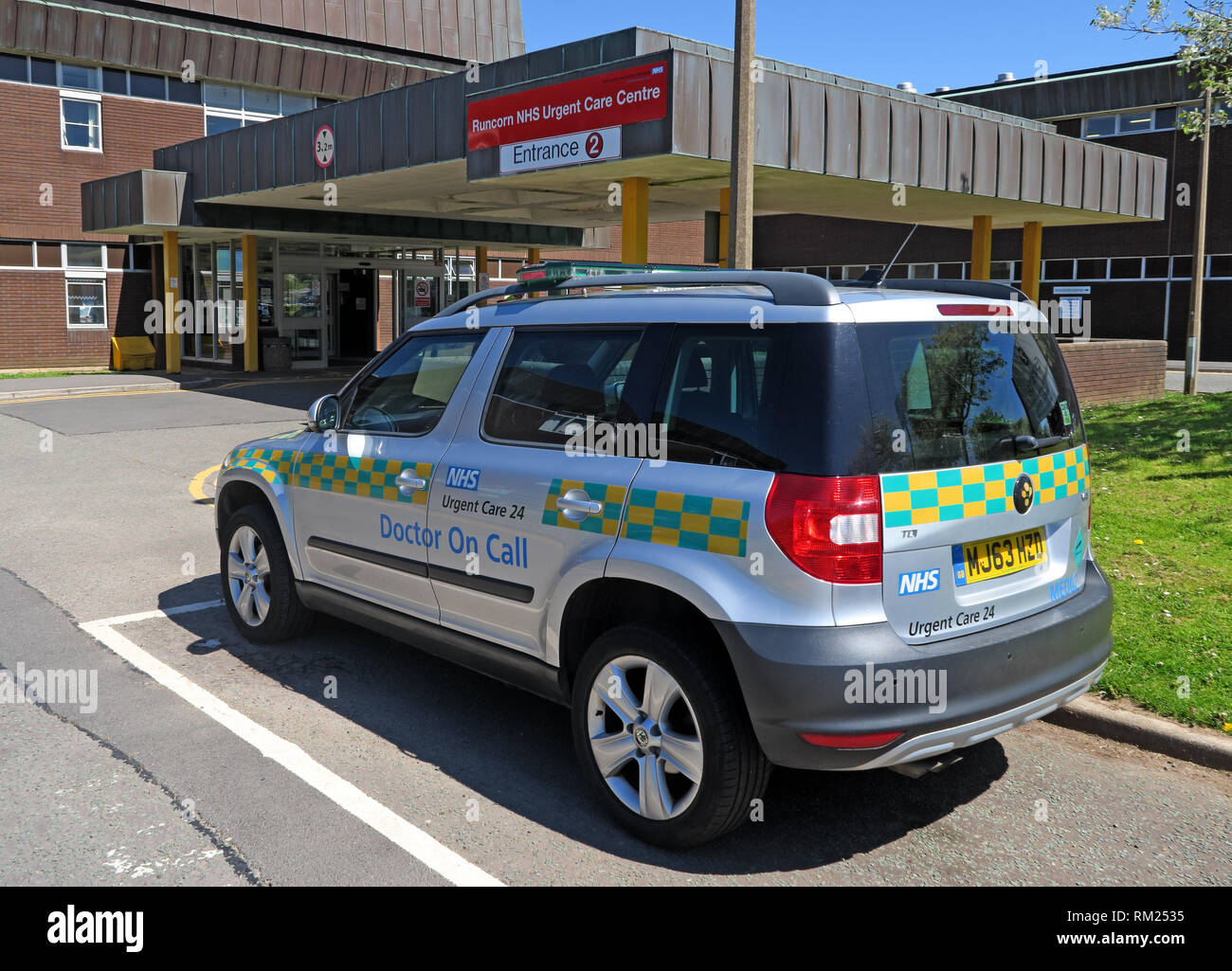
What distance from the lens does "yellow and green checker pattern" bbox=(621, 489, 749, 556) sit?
3.53 m

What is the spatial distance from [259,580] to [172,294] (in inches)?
856

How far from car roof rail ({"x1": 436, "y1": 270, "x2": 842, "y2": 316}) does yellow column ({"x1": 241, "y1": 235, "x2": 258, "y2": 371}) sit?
71.5 feet

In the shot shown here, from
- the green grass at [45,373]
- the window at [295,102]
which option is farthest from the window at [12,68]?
the green grass at [45,373]

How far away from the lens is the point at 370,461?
511cm

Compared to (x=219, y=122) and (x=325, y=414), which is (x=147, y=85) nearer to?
(x=219, y=122)

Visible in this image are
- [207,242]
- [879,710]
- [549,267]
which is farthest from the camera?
[207,242]

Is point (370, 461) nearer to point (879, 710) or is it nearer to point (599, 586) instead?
point (599, 586)

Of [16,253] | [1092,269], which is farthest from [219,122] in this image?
[1092,269]

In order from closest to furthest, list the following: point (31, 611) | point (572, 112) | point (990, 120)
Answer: point (31, 611)
point (572, 112)
point (990, 120)

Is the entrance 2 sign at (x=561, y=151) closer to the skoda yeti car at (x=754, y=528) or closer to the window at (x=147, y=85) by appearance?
the skoda yeti car at (x=754, y=528)
